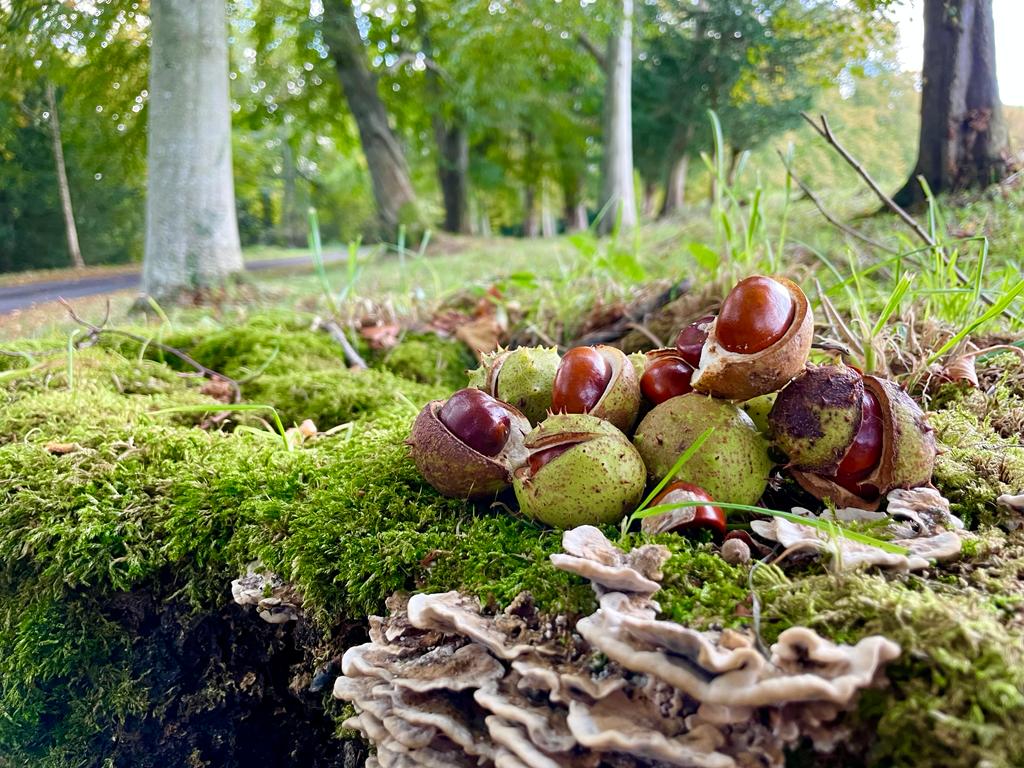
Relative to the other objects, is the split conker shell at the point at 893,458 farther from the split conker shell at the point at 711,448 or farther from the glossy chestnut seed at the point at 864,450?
the split conker shell at the point at 711,448

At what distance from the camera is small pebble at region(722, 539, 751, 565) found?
1183 mm

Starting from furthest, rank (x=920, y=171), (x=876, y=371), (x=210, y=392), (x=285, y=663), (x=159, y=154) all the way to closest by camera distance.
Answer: (x=159, y=154)
(x=920, y=171)
(x=210, y=392)
(x=876, y=371)
(x=285, y=663)

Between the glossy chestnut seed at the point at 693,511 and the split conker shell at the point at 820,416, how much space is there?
0.21m

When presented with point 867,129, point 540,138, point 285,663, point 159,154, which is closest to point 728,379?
point 285,663

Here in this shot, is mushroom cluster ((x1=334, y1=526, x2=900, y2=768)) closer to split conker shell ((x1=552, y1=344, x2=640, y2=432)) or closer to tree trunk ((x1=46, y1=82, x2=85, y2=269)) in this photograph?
split conker shell ((x1=552, y1=344, x2=640, y2=432))

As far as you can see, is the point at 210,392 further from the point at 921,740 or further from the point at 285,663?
the point at 921,740

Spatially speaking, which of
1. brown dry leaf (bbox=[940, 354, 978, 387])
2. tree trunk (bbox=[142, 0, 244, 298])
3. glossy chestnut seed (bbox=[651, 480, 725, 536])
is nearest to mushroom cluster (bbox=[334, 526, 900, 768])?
glossy chestnut seed (bbox=[651, 480, 725, 536])

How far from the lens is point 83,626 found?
161 centimetres

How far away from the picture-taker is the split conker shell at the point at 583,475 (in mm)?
1280

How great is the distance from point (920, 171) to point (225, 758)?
634 cm

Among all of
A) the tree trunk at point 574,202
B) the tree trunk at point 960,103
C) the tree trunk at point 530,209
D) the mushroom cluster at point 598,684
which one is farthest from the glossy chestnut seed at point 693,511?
the tree trunk at point 530,209

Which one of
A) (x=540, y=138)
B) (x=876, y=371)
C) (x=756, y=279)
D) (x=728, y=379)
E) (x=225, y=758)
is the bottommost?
(x=225, y=758)

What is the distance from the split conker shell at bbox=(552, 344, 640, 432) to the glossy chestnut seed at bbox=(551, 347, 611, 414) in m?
0.02

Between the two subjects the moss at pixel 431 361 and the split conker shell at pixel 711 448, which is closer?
the split conker shell at pixel 711 448
